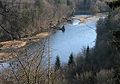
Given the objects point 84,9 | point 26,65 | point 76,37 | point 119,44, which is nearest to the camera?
point 119,44

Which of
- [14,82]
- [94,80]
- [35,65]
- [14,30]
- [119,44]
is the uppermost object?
[14,30]

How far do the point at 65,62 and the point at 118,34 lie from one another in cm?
1798

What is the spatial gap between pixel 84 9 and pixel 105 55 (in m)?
18.3

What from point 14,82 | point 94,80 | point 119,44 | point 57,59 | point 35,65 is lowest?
point 94,80

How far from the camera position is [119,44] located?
3.33m

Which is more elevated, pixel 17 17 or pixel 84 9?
pixel 17 17

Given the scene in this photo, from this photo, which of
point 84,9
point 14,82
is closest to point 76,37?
point 84,9

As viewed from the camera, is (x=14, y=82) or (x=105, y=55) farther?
(x=105, y=55)

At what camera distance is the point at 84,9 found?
39.9 m

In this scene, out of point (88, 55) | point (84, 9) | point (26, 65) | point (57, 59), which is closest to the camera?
point (26, 65)

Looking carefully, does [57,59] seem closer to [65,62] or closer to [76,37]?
[65,62]

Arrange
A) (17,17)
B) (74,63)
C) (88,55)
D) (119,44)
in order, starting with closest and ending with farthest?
(17,17) < (119,44) < (74,63) < (88,55)

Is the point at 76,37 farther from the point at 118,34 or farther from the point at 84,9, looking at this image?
the point at 118,34

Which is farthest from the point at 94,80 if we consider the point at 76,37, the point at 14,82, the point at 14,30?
the point at 14,30
